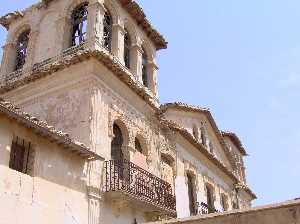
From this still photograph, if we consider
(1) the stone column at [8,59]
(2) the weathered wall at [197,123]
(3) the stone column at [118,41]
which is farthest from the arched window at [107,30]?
(2) the weathered wall at [197,123]

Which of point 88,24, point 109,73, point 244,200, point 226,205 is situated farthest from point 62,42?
point 244,200

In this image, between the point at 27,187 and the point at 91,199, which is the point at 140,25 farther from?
the point at 27,187

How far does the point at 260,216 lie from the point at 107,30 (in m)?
11.8

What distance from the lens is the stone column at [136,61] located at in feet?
51.9

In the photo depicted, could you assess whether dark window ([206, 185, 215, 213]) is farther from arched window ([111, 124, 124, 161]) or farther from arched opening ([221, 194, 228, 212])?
arched window ([111, 124, 124, 161])

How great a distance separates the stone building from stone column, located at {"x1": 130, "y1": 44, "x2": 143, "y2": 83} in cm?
4

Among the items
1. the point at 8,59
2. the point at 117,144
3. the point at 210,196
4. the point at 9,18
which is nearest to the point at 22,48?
the point at 8,59

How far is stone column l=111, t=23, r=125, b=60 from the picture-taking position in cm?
1479

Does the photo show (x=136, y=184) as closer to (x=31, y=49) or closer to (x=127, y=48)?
(x=127, y=48)

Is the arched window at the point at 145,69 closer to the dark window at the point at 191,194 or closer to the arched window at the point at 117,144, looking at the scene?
the arched window at the point at 117,144

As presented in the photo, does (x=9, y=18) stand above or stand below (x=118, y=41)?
above

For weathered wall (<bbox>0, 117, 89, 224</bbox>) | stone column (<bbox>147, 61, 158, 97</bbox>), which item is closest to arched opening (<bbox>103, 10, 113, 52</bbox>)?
stone column (<bbox>147, 61, 158, 97</bbox>)

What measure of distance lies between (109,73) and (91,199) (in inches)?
175

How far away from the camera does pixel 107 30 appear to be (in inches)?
599
